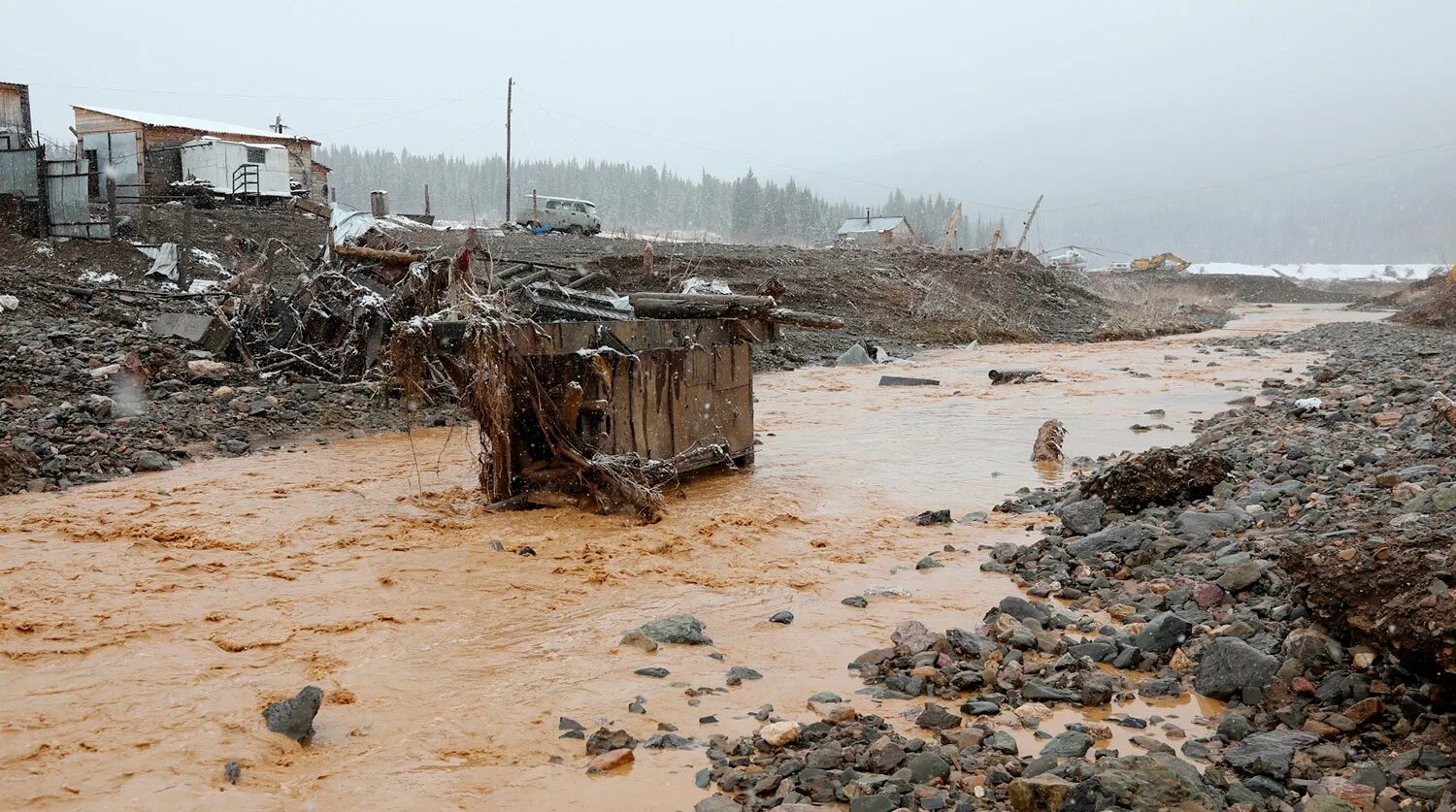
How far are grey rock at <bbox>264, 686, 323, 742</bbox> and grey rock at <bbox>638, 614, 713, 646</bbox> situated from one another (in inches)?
69.6

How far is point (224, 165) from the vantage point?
1158 inches

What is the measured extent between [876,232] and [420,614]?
55963 mm

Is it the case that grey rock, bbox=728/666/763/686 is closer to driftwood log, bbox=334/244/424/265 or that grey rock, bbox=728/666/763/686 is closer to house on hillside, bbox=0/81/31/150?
driftwood log, bbox=334/244/424/265

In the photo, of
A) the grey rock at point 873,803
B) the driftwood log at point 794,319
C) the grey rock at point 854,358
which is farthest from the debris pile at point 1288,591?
the grey rock at point 854,358

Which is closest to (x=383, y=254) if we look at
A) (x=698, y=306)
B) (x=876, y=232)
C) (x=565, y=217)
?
(x=698, y=306)

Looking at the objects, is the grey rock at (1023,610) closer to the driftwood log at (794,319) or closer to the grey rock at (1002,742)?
the grey rock at (1002,742)

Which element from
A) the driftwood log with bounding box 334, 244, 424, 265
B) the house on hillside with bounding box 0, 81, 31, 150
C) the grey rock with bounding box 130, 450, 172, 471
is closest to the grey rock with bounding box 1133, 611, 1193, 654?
the grey rock with bounding box 130, 450, 172, 471

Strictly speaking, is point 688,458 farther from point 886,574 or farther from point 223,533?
point 223,533

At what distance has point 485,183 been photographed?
118 m

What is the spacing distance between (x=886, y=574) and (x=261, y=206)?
27.8 meters

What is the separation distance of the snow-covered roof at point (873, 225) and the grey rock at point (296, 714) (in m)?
56.9

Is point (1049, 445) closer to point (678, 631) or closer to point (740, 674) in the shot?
point (678, 631)

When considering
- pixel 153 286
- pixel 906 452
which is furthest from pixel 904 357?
pixel 153 286

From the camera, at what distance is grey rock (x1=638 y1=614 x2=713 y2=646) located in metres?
5.38
